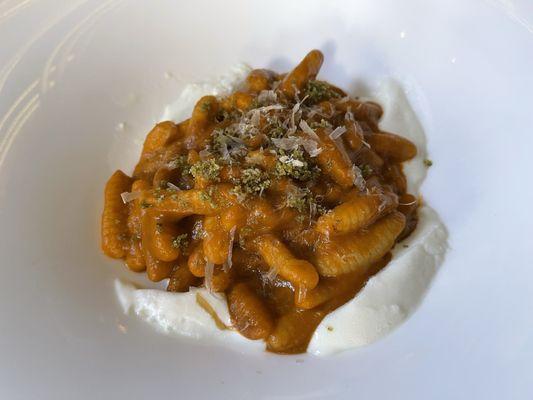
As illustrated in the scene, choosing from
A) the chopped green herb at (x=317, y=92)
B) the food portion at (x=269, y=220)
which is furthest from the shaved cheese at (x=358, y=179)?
the chopped green herb at (x=317, y=92)

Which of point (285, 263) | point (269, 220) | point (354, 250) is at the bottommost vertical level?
point (354, 250)

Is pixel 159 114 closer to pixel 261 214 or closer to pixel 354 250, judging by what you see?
pixel 261 214

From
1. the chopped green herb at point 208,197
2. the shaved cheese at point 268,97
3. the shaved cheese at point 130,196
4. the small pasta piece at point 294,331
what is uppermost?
the shaved cheese at point 130,196

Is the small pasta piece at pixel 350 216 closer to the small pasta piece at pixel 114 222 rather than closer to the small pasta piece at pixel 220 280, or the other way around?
the small pasta piece at pixel 220 280

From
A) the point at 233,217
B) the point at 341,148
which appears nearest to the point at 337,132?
the point at 341,148

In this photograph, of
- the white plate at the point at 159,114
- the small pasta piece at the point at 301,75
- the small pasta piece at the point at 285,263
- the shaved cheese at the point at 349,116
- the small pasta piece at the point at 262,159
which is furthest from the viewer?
the small pasta piece at the point at 301,75

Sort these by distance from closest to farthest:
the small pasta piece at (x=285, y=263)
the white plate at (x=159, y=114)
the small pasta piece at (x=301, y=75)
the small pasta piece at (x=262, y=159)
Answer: the white plate at (x=159, y=114) < the small pasta piece at (x=285, y=263) < the small pasta piece at (x=262, y=159) < the small pasta piece at (x=301, y=75)
